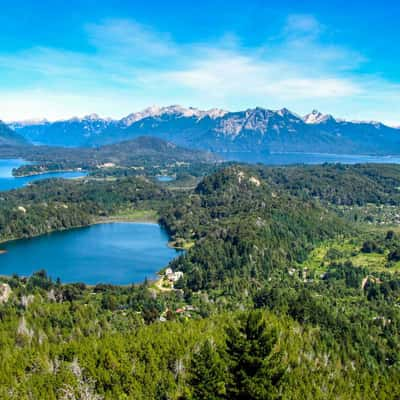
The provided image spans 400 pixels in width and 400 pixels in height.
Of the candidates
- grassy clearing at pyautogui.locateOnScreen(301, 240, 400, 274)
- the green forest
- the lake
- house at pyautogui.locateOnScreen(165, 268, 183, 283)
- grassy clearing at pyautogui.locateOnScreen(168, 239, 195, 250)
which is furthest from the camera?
grassy clearing at pyautogui.locateOnScreen(168, 239, 195, 250)

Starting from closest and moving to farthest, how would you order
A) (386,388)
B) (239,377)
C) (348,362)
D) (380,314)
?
(239,377) → (386,388) → (348,362) → (380,314)

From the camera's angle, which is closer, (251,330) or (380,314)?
(251,330)

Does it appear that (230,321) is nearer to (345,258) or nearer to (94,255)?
(345,258)

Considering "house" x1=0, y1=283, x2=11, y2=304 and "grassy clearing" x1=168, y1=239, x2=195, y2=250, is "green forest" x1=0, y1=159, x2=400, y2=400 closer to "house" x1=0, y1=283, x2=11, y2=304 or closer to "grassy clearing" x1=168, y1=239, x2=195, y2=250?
"house" x1=0, y1=283, x2=11, y2=304

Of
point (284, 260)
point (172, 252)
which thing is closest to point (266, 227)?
point (284, 260)

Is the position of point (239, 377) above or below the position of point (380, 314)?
above

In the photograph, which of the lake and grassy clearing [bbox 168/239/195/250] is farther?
grassy clearing [bbox 168/239/195/250]

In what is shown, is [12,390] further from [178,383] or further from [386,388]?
[386,388]

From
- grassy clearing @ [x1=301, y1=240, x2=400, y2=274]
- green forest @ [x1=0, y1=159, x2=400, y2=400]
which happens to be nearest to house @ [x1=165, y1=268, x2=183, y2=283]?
green forest @ [x1=0, y1=159, x2=400, y2=400]
